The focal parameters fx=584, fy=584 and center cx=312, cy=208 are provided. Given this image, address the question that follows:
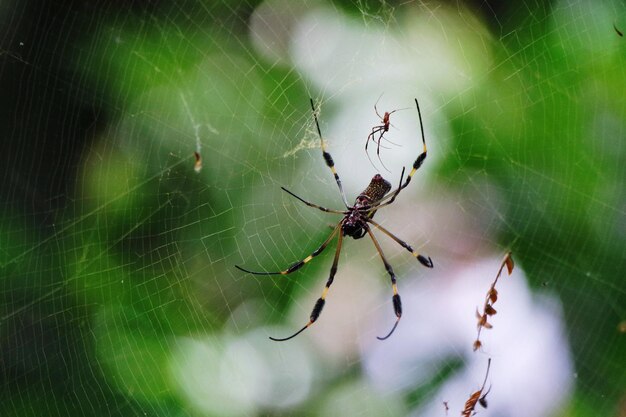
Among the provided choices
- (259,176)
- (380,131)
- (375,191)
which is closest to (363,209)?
(375,191)

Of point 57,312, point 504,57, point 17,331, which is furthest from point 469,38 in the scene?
point 17,331

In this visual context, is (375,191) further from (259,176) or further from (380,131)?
(259,176)

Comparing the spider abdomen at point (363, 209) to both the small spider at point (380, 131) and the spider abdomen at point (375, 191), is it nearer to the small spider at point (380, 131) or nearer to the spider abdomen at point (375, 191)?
the spider abdomen at point (375, 191)

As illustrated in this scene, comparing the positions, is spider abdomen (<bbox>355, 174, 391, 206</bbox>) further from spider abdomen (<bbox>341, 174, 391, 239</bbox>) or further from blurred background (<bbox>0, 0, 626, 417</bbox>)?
blurred background (<bbox>0, 0, 626, 417</bbox>)

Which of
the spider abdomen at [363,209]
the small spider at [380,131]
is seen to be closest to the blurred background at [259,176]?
the small spider at [380,131]

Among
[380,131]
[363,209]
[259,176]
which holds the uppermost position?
[259,176]

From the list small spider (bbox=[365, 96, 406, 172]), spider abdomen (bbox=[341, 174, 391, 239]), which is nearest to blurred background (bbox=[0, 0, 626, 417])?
small spider (bbox=[365, 96, 406, 172])

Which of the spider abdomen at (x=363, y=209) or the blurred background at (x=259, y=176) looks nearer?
the spider abdomen at (x=363, y=209)

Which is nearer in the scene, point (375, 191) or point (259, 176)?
point (375, 191)
